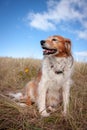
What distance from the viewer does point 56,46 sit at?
15.1 ft

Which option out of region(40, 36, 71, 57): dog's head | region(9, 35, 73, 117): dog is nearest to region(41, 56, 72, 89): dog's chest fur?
region(9, 35, 73, 117): dog

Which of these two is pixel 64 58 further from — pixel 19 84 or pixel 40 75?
pixel 19 84

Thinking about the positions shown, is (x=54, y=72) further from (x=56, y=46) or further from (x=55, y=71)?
(x=56, y=46)

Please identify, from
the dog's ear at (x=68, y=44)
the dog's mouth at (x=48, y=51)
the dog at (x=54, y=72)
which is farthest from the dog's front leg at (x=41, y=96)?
the dog's ear at (x=68, y=44)

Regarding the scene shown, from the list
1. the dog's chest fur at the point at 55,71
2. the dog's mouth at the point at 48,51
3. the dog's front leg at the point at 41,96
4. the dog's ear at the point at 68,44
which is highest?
the dog's ear at the point at 68,44

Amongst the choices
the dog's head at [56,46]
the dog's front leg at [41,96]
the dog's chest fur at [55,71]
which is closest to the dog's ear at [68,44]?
the dog's head at [56,46]

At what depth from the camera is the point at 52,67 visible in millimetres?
4645

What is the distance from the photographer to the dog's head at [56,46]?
179 inches

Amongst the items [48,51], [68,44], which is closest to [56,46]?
[48,51]

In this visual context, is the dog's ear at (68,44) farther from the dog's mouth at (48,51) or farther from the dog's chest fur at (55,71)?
the dog's mouth at (48,51)

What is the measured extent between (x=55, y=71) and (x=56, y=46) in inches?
19.7

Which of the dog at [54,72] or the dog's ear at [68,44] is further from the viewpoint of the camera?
the dog's ear at [68,44]

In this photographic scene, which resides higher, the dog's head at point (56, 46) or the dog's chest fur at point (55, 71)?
the dog's head at point (56, 46)

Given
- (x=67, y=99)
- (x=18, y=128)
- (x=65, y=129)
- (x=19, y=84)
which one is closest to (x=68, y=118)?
(x=65, y=129)
